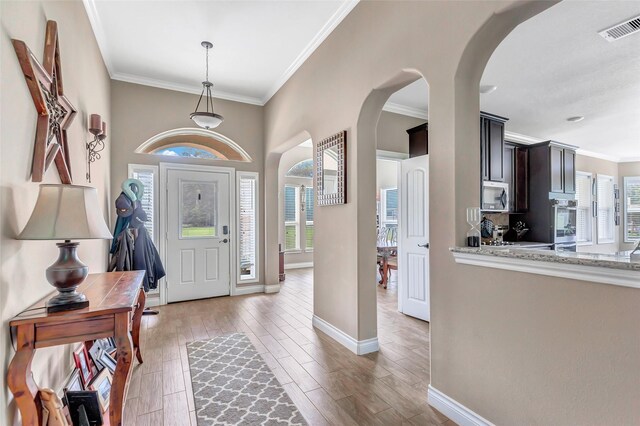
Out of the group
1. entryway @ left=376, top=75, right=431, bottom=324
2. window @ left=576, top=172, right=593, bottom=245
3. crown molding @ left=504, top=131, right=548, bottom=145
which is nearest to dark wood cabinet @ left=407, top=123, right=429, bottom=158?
entryway @ left=376, top=75, right=431, bottom=324

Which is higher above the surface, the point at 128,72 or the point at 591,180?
the point at 128,72

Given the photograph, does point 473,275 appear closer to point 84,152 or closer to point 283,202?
point 84,152

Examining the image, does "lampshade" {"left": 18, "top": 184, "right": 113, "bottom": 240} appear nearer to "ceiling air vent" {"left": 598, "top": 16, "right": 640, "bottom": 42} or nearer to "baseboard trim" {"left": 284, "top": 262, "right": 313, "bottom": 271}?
"ceiling air vent" {"left": 598, "top": 16, "right": 640, "bottom": 42}

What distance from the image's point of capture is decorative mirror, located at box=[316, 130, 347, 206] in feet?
9.97

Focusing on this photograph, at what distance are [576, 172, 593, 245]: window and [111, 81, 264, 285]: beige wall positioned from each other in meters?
7.21

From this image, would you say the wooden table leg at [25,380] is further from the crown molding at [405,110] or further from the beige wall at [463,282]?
the crown molding at [405,110]

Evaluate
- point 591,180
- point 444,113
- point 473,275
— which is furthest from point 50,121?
point 591,180

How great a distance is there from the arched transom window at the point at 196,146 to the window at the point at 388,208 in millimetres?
4583

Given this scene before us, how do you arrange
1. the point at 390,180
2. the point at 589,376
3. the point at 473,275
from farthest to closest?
1. the point at 390,180
2. the point at 473,275
3. the point at 589,376

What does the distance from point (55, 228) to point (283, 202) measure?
246 inches

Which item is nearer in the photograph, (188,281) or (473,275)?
(473,275)

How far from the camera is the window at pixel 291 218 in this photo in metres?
7.79

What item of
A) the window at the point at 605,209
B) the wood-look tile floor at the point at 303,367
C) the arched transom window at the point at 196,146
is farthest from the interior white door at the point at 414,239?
the window at the point at 605,209

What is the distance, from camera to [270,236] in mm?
5320
